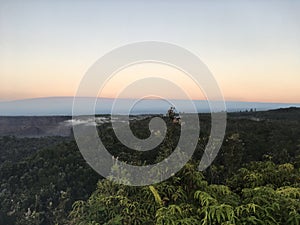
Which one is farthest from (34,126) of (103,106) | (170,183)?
(170,183)

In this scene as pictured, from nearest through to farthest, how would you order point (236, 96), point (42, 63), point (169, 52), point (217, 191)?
point (217, 191), point (169, 52), point (42, 63), point (236, 96)

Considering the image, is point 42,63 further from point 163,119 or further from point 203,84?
point 203,84

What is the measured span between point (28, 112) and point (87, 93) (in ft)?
2.56

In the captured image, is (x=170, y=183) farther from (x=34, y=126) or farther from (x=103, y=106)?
(x=34, y=126)

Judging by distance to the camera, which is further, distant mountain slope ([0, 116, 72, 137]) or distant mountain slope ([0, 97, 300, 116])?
distant mountain slope ([0, 116, 72, 137])

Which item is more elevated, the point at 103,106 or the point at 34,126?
the point at 103,106

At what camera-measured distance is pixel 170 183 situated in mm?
1244

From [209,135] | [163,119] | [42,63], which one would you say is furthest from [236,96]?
[42,63]

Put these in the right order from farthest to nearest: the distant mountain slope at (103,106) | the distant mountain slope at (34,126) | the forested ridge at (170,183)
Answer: the distant mountain slope at (34,126), the distant mountain slope at (103,106), the forested ridge at (170,183)

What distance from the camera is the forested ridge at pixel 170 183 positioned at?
1.03 m

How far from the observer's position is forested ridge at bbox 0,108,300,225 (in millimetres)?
1026

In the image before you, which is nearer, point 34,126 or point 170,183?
point 170,183

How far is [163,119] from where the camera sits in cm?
150

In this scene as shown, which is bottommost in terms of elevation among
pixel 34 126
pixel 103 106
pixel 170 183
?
pixel 170 183
